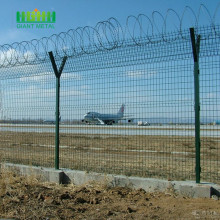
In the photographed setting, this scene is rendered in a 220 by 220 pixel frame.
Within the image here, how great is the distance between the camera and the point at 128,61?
629 cm

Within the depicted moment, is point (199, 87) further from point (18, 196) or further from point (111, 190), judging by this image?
point (18, 196)

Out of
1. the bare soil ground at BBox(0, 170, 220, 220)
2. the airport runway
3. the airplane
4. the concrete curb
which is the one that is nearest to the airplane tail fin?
the airplane

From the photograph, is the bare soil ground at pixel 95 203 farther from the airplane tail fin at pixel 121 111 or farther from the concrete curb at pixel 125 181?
the airplane tail fin at pixel 121 111

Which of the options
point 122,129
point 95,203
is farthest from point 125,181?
point 122,129

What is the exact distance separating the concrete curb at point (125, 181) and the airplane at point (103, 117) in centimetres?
128

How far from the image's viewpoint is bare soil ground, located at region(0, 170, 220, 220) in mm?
4429

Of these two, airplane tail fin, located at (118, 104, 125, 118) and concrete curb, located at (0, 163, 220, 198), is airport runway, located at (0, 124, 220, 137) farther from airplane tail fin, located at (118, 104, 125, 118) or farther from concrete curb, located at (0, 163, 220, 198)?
concrete curb, located at (0, 163, 220, 198)

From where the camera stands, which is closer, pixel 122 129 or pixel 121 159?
pixel 122 129

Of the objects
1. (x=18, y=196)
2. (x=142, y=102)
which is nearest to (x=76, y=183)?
(x=18, y=196)

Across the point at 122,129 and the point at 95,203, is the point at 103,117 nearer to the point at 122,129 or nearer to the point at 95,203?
the point at 122,129

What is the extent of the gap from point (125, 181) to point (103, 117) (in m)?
1.71

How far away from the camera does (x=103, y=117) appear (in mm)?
7117

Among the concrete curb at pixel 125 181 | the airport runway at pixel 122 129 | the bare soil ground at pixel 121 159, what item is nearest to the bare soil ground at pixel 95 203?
the concrete curb at pixel 125 181

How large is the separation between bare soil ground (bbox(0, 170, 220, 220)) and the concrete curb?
144mm
